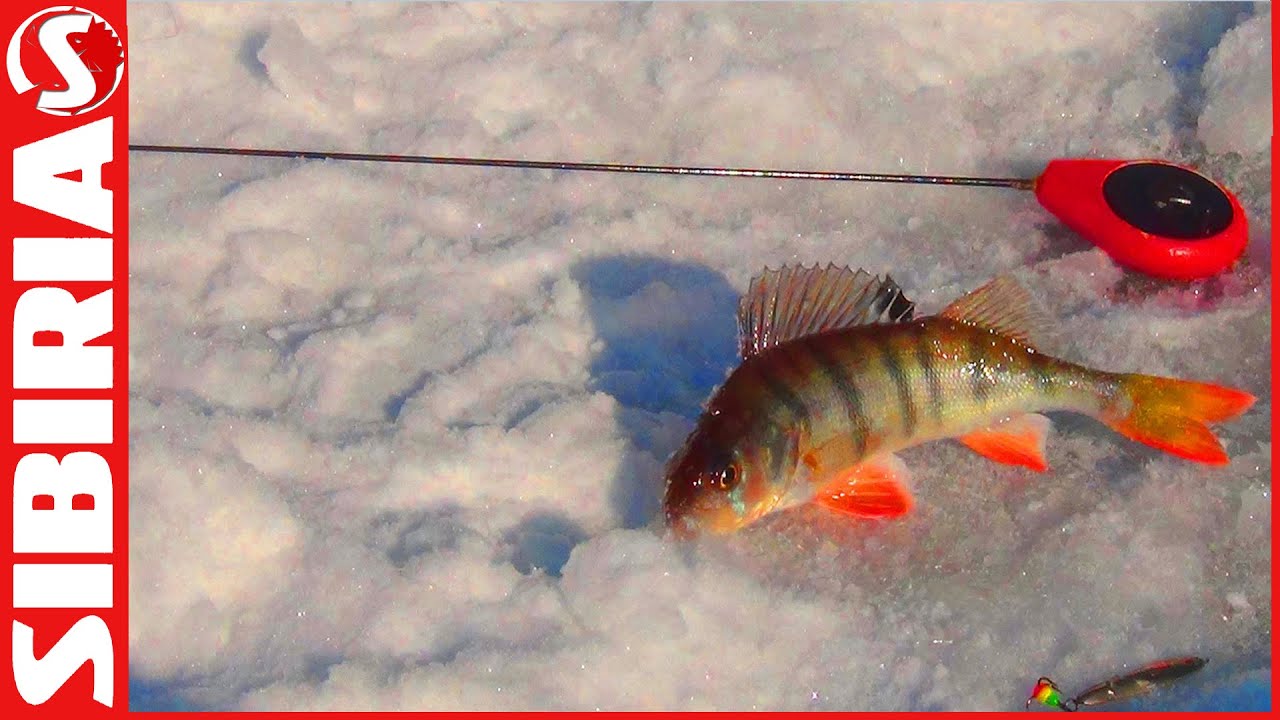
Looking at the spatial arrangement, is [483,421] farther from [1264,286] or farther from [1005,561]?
[1264,286]

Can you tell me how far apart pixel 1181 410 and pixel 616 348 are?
1.21m

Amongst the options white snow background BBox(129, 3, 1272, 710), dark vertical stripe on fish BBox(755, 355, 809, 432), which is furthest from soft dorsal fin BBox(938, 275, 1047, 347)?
dark vertical stripe on fish BBox(755, 355, 809, 432)

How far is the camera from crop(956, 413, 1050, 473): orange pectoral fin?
2.39 metres

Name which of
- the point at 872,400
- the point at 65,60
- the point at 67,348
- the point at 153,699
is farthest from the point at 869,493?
the point at 65,60

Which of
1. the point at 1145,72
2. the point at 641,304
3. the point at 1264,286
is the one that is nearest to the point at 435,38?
the point at 641,304

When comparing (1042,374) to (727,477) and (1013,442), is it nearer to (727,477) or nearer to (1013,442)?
(1013,442)

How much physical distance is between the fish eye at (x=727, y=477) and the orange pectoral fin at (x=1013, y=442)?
577mm

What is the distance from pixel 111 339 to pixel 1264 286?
2.74 metres

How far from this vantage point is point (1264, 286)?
2.81 meters

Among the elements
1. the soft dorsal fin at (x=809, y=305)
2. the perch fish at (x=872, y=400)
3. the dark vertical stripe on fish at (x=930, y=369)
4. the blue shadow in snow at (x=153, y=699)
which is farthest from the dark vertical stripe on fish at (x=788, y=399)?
the blue shadow in snow at (x=153, y=699)

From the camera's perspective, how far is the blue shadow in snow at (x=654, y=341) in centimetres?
251

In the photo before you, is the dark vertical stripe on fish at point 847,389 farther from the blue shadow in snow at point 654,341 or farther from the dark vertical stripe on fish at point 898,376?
the blue shadow in snow at point 654,341

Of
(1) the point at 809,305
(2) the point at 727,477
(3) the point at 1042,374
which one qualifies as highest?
(1) the point at 809,305

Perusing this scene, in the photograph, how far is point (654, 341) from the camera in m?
2.76
